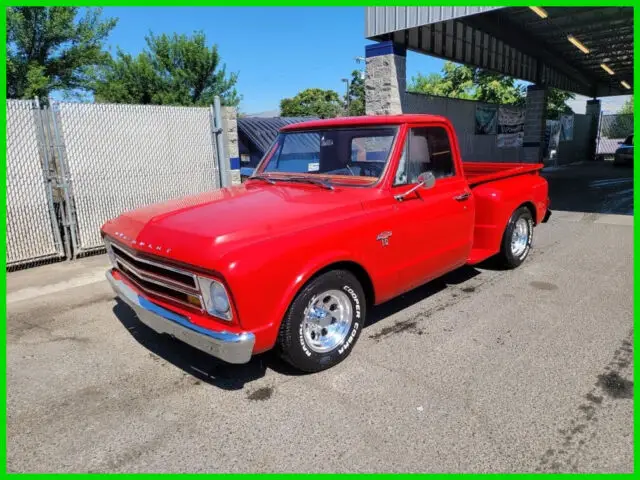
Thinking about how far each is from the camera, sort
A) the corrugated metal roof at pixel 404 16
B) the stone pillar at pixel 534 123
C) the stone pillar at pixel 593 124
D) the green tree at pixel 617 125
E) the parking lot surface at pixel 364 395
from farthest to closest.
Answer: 1. the green tree at pixel 617 125
2. the stone pillar at pixel 593 124
3. the stone pillar at pixel 534 123
4. the corrugated metal roof at pixel 404 16
5. the parking lot surface at pixel 364 395

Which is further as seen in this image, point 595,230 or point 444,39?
point 444,39

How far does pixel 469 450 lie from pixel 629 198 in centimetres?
1193

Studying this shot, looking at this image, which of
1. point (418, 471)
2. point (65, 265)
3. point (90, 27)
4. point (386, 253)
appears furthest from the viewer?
point (90, 27)

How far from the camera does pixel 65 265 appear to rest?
266 inches

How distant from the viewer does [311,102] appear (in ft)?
194

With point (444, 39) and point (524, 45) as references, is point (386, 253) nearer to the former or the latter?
point (444, 39)

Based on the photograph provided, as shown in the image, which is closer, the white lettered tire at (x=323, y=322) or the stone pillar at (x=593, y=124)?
the white lettered tire at (x=323, y=322)

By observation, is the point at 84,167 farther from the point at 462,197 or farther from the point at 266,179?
the point at 462,197

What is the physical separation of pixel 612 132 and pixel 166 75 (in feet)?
89.1

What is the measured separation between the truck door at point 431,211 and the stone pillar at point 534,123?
15345mm

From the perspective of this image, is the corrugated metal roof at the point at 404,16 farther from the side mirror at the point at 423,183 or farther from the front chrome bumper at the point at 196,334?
the front chrome bumper at the point at 196,334

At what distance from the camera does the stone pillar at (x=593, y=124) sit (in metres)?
25.5

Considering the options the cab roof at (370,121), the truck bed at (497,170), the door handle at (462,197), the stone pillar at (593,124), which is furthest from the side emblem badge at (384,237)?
the stone pillar at (593,124)

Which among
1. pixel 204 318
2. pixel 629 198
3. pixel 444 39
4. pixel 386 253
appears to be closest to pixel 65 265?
pixel 204 318
